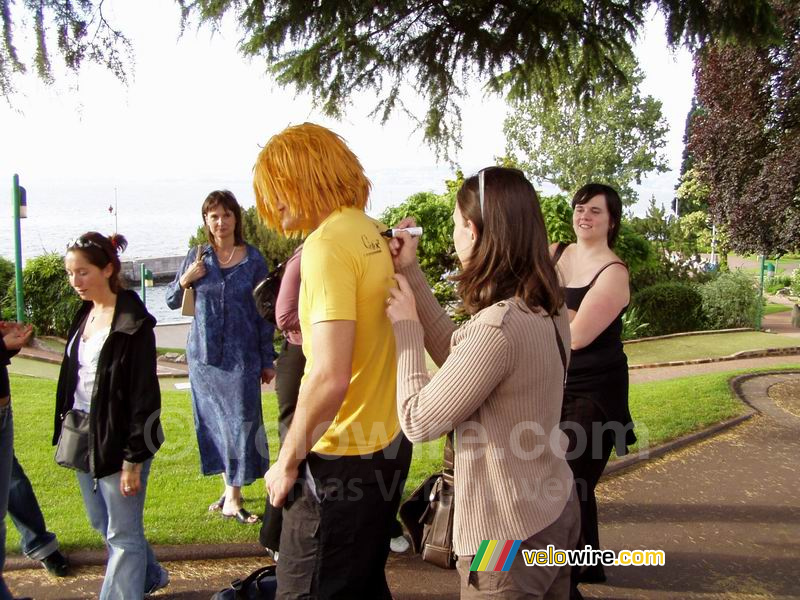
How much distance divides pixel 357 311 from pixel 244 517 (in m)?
2.75

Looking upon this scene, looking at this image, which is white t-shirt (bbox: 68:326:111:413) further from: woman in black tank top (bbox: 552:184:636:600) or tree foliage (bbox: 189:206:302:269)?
tree foliage (bbox: 189:206:302:269)

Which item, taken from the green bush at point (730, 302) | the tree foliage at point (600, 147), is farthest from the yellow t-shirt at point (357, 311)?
the tree foliage at point (600, 147)

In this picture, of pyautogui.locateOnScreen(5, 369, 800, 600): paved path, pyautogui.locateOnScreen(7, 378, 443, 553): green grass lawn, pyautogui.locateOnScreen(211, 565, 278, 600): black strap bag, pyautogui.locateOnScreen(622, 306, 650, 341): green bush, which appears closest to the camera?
pyautogui.locateOnScreen(211, 565, 278, 600): black strap bag

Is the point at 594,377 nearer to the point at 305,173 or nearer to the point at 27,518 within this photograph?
the point at 305,173

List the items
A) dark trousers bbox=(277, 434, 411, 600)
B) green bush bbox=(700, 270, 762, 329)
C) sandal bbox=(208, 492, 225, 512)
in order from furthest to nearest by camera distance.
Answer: green bush bbox=(700, 270, 762, 329)
sandal bbox=(208, 492, 225, 512)
dark trousers bbox=(277, 434, 411, 600)

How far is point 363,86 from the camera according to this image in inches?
222

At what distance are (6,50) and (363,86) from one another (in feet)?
9.08

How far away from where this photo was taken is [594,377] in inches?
131

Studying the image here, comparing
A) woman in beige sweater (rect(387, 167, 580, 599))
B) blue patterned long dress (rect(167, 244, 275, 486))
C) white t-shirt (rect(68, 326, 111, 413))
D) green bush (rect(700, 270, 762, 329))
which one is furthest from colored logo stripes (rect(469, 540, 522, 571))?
green bush (rect(700, 270, 762, 329))

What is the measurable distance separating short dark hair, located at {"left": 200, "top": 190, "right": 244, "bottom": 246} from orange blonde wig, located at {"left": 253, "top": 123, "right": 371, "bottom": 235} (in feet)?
7.39

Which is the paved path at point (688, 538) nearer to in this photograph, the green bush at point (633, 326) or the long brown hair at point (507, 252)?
the long brown hair at point (507, 252)

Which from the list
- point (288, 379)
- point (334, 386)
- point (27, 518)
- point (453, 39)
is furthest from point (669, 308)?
point (334, 386)

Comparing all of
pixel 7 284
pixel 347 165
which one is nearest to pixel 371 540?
pixel 347 165

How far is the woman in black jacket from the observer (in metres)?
2.90
